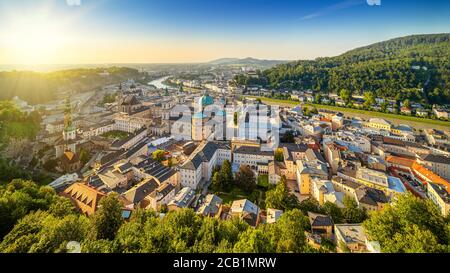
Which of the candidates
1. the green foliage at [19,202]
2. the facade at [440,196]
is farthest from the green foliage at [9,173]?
the facade at [440,196]

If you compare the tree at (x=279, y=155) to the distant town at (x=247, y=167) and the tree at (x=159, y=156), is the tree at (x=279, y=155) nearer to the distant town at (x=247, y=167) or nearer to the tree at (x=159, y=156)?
the distant town at (x=247, y=167)

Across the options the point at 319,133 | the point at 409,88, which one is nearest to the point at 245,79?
the point at 409,88

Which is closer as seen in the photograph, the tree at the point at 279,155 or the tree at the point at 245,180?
the tree at the point at 245,180

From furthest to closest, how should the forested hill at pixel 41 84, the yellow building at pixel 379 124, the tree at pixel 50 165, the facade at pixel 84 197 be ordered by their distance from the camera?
the forested hill at pixel 41 84 → the yellow building at pixel 379 124 → the tree at pixel 50 165 → the facade at pixel 84 197

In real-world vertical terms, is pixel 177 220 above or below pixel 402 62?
below

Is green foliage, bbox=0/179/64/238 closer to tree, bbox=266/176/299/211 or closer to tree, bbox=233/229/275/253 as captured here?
tree, bbox=233/229/275/253

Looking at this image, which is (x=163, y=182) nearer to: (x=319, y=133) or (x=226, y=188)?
(x=226, y=188)

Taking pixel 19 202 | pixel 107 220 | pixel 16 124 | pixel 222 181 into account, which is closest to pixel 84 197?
pixel 19 202
